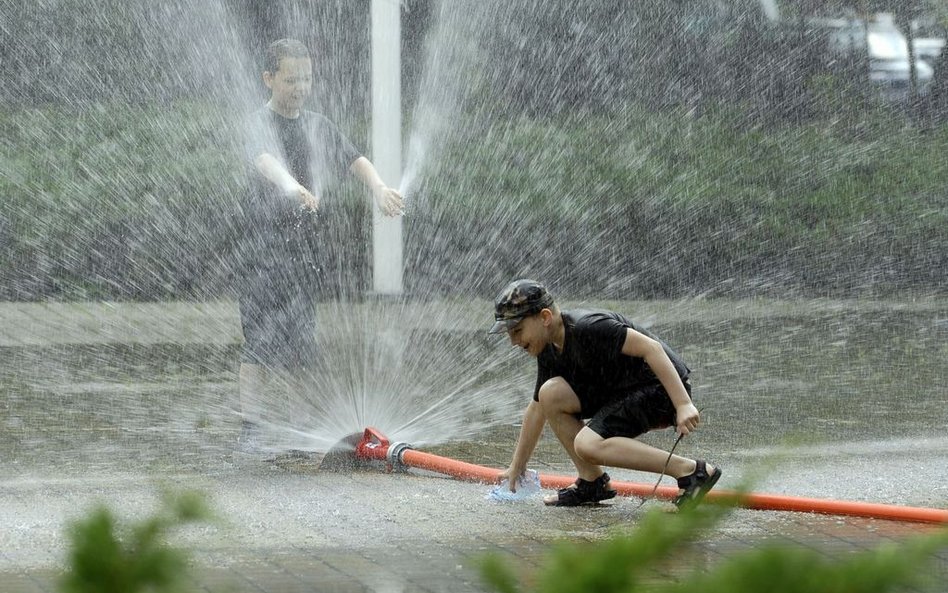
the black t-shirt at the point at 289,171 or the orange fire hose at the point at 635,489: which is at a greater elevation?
the black t-shirt at the point at 289,171

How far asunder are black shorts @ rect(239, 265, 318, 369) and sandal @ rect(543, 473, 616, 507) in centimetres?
157

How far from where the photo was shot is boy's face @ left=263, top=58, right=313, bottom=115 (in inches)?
247

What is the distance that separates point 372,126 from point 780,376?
192 inches

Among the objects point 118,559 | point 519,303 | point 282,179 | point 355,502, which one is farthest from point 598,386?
point 118,559

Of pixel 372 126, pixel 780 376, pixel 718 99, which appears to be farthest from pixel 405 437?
pixel 718 99

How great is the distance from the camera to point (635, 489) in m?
5.37

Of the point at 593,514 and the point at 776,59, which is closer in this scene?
the point at 593,514

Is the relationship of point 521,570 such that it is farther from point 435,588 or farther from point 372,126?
point 372,126

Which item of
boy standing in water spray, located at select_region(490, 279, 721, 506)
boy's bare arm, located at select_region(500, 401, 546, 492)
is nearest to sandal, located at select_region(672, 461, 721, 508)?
boy standing in water spray, located at select_region(490, 279, 721, 506)

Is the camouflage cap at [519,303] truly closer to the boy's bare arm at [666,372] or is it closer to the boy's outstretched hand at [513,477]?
the boy's bare arm at [666,372]

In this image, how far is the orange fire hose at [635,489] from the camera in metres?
4.92

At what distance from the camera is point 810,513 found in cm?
507

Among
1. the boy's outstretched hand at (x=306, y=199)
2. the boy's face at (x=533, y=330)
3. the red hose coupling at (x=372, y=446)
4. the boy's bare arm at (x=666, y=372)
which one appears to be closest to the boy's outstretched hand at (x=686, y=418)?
the boy's bare arm at (x=666, y=372)

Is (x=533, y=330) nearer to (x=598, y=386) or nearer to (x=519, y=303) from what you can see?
(x=519, y=303)
